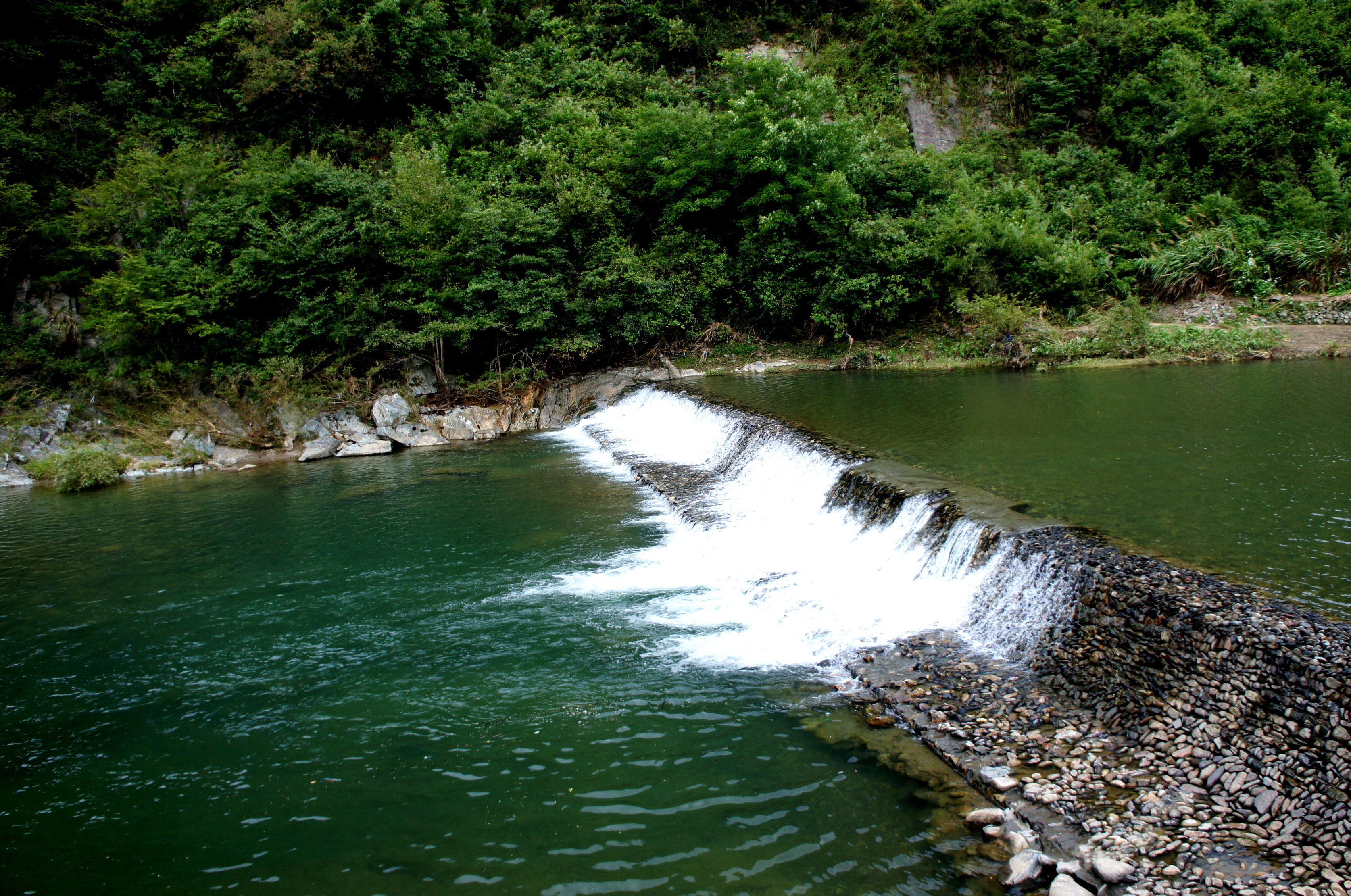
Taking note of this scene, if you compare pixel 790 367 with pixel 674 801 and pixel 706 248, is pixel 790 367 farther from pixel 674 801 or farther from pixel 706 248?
pixel 674 801

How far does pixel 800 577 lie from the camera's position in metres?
9.12

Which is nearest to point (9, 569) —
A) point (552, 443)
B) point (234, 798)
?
point (234, 798)

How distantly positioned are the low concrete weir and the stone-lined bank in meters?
0.01

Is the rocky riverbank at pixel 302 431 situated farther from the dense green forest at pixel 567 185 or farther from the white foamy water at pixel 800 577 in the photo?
the white foamy water at pixel 800 577

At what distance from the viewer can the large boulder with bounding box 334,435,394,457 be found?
20.7m

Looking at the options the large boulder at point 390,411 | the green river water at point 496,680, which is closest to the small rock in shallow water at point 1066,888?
the green river water at point 496,680

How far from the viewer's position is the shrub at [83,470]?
1752 centimetres

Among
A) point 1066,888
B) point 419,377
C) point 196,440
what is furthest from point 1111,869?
point 196,440

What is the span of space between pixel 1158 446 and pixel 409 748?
11.6 m

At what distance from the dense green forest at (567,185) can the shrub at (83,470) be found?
412 cm

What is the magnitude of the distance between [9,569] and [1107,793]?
15220 millimetres

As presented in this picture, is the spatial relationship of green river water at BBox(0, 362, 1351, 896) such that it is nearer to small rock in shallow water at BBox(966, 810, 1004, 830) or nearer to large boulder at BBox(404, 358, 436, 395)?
small rock in shallow water at BBox(966, 810, 1004, 830)

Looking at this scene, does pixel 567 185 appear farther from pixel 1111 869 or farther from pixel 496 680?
pixel 1111 869

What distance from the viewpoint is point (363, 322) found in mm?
21688
